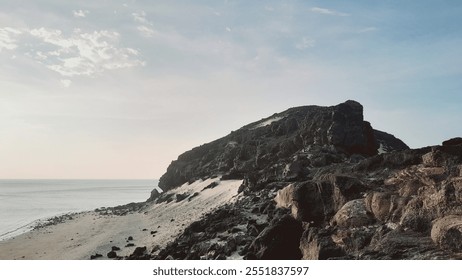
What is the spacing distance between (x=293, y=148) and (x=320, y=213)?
40440 millimetres

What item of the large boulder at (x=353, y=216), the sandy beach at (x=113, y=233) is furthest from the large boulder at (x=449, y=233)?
the sandy beach at (x=113, y=233)

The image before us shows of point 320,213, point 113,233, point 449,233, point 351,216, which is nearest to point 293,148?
point 113,233

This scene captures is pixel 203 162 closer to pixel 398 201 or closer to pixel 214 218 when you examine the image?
pixel 214 218

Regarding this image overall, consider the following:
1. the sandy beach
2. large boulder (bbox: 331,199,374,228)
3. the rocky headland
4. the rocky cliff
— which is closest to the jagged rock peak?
the rocky headland

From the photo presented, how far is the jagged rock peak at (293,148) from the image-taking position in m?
52.6

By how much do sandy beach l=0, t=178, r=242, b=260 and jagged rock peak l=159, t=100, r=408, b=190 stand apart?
644cm

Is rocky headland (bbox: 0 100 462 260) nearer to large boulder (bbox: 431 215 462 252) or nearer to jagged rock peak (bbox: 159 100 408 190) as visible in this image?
large boulder (bbox: 431 215 462 252)

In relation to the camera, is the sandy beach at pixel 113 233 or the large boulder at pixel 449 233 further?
the sandy beach at pixel 113 233

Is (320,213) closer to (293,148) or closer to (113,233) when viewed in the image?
(113,233)

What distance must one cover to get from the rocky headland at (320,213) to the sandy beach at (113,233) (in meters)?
0.22

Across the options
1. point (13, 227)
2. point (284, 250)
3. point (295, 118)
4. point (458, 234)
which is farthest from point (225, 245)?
point (295, 118)

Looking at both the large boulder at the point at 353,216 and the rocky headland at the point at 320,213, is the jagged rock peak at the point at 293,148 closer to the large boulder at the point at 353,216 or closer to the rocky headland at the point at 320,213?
the rocky headland at the point at 320,213

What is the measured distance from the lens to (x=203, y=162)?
90625mm

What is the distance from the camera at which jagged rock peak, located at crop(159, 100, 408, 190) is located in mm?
52625
